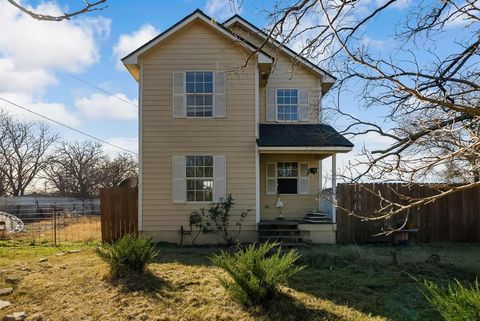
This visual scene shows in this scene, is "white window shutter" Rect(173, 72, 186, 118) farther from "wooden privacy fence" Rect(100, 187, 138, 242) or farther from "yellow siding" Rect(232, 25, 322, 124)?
"yellow siding" Rect(232, 25, 322, 124)

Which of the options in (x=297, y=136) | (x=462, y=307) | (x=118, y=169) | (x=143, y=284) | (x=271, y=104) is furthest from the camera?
(x=118, y=169)

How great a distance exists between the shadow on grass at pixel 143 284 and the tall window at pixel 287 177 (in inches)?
279

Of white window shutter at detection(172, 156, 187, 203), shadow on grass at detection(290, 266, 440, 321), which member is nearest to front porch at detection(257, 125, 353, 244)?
white window shutter at detection(172, 156, 187, 203)

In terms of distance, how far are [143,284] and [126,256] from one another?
2.04 ft

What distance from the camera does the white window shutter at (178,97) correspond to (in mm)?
12141

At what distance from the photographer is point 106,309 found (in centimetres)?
609

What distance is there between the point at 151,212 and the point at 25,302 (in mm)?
5662

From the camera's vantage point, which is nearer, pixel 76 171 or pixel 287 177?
pixel 287 177

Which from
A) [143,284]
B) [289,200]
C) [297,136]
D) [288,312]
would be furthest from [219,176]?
[288,312]

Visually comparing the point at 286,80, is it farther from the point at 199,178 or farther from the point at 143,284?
the point at 143,284

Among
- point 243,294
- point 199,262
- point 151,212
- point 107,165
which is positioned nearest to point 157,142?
point 151,212

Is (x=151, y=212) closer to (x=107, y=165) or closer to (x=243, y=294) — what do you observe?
(x=243, y=294)

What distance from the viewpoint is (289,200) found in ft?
45.0

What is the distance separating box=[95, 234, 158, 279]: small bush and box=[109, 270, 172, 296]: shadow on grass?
13 centimetres
